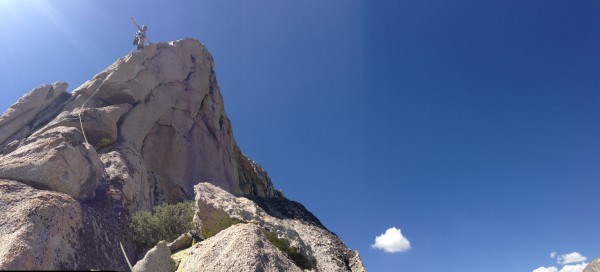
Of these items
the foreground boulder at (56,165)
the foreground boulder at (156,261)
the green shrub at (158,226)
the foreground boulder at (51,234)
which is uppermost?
the foreground boulder at (56,165)

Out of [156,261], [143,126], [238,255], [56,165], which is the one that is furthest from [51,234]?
[143,126]

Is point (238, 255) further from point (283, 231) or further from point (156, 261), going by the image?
point (283, 231)

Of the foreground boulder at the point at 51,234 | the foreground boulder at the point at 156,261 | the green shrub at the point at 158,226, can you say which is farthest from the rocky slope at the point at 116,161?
the foreground boulder at the point at 156,261

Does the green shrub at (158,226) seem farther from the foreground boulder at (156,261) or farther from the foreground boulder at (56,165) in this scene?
the foreground boulder at (156,261)

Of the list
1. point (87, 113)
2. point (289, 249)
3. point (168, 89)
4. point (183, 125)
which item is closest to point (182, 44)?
point (168, 89)

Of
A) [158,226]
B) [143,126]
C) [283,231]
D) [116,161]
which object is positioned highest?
[143,126]

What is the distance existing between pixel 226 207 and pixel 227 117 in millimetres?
45116

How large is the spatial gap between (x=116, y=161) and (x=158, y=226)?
28.1 feet

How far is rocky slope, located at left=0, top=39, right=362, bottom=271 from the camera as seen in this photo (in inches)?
612

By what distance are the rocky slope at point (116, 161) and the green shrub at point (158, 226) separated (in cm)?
63

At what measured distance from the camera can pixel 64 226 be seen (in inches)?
646

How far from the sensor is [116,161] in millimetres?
26359

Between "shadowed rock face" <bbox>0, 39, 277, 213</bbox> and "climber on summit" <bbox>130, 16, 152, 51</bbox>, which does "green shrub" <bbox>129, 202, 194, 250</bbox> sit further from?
"climber on summit" <bbox>130, 16, 152, 51</bbox>

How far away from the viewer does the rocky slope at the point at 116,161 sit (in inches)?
612
